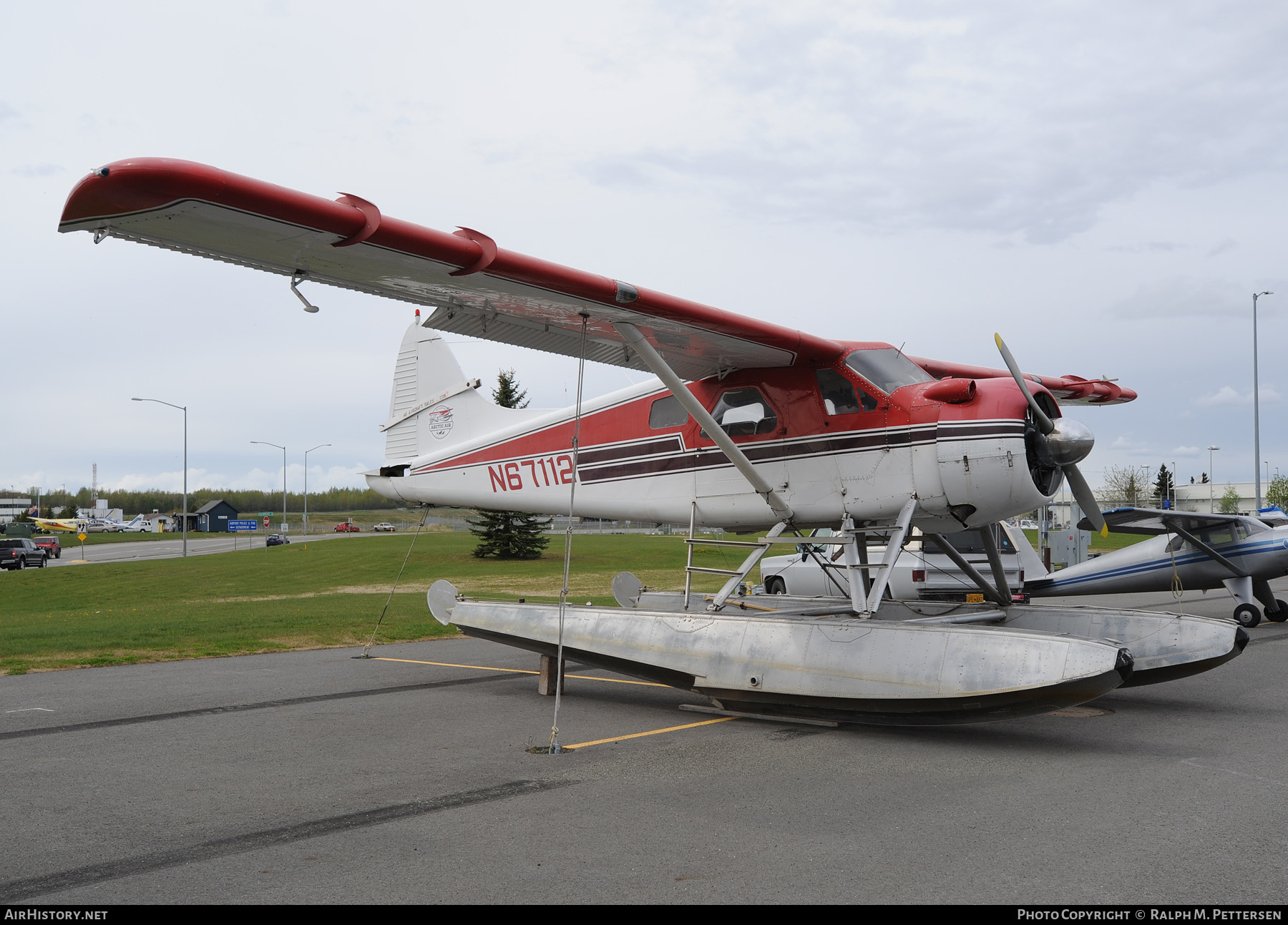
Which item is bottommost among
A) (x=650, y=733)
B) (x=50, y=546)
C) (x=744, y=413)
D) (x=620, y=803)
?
(x=50, y=546)

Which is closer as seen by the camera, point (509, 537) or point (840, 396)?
point (840, 396)

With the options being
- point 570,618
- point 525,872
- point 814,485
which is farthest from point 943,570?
point 525,872

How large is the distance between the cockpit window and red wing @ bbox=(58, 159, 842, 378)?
25cm

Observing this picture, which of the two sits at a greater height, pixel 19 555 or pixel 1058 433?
pixel 1058 433

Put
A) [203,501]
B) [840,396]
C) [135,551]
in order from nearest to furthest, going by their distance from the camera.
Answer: [840,396] → [135,551] → [203,501]

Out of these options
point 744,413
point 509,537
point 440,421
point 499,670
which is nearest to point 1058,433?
point 744,413

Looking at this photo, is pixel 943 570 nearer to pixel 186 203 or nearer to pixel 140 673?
pixel 140 673

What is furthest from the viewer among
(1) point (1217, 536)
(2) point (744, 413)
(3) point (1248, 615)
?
(1) point (1217, 536)

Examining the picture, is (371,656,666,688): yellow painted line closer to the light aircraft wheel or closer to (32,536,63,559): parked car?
the light aircraft wheel

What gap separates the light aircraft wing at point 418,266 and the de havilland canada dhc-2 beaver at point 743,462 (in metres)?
0.02

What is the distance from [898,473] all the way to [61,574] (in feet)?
135

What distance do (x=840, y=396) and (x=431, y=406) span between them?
6.20 metres

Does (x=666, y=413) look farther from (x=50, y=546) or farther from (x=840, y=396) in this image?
(x=50, y=546)

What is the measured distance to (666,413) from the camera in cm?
1107
